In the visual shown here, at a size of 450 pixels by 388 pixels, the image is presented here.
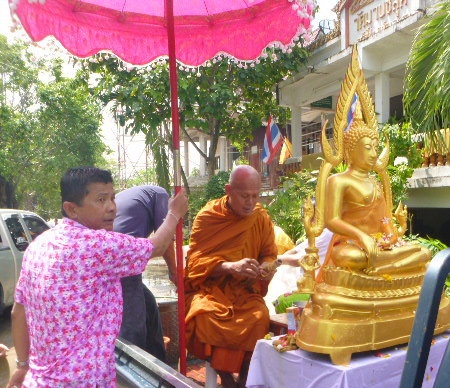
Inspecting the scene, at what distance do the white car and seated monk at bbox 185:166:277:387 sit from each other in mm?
3894

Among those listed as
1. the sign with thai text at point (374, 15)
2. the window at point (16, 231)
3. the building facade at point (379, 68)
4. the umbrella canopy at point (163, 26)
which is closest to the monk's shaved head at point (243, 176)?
the umbrella canopy at point (163, 26)

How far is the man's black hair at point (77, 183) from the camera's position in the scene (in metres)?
1.58

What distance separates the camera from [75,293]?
1.45 m

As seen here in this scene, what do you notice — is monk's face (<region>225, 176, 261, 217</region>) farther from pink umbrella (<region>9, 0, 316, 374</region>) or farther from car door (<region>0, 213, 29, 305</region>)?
car door (<region>0, 213, 29, 305</region>)

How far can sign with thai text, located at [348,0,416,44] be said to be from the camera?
7.14 meters

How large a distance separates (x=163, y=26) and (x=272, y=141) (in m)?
7.32

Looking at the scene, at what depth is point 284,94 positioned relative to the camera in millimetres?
10641

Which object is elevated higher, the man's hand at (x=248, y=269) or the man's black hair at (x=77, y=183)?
the man's black hair at (x=77, y=183)

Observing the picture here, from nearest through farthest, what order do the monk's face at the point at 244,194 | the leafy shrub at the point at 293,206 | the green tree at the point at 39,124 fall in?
the monk's face at the point at 244,194, the leafy shrub at the point at 293,206, the green tree at the point at 39,124

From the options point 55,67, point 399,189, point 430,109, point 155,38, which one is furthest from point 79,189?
point 55,67

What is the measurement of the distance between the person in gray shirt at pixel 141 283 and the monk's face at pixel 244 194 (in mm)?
489

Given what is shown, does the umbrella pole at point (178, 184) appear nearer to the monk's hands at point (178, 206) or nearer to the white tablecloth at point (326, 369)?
the monk's hands at point (178, 206)

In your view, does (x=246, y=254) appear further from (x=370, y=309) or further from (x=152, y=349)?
(x=370, y=309)

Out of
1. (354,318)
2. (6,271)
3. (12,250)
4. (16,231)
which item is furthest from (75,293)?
(16,231)
